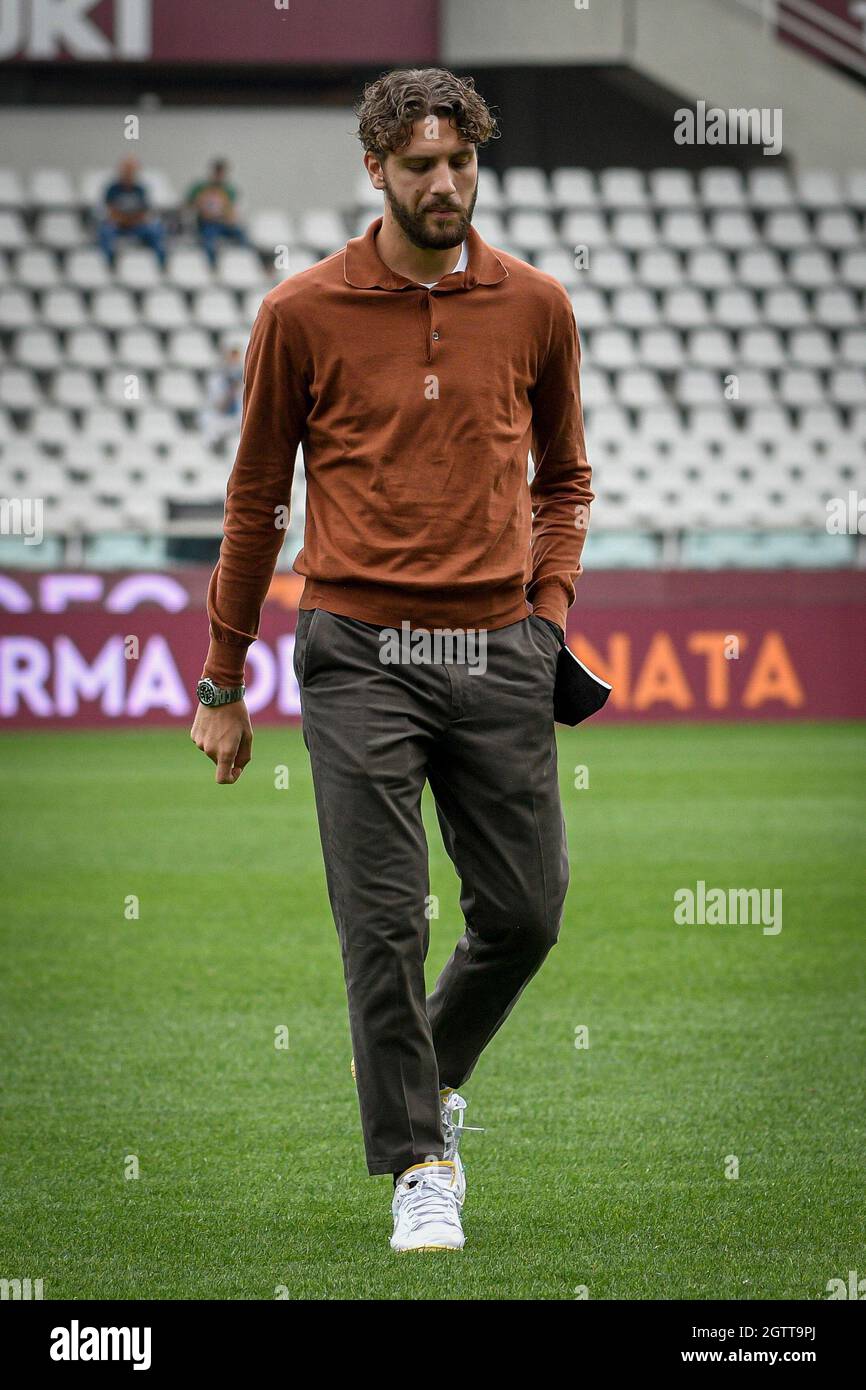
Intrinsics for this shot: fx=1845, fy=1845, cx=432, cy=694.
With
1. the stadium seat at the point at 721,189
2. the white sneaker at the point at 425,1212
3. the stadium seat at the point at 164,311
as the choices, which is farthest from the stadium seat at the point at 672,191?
the white sneaker at the point at 425,1212

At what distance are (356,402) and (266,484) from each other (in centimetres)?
25

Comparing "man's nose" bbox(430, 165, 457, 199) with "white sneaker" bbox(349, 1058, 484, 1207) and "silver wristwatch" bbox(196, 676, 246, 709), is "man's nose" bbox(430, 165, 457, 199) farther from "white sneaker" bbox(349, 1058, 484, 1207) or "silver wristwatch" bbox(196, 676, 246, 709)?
"white sneaker" bbox(349, 1058, 484, 1207)

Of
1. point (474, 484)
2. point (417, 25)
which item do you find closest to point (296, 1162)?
point (474, 484)

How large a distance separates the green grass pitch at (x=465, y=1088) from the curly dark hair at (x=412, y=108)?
2.02 metres

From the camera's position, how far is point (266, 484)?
346 cm

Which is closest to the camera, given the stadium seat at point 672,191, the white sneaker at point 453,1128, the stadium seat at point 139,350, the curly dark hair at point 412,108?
the curly dark hair at point 412,108

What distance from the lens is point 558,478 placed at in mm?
3844

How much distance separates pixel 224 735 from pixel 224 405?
44.8 feet

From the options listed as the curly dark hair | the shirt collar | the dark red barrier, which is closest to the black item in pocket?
the shirt collar

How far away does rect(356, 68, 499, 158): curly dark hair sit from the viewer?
10.7 ft

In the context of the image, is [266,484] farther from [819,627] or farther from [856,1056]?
[819,627]

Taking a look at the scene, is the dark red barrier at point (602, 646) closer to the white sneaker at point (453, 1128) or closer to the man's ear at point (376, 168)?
the white sneaker at point (453, 1128)

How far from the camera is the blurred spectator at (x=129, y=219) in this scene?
1817cm
